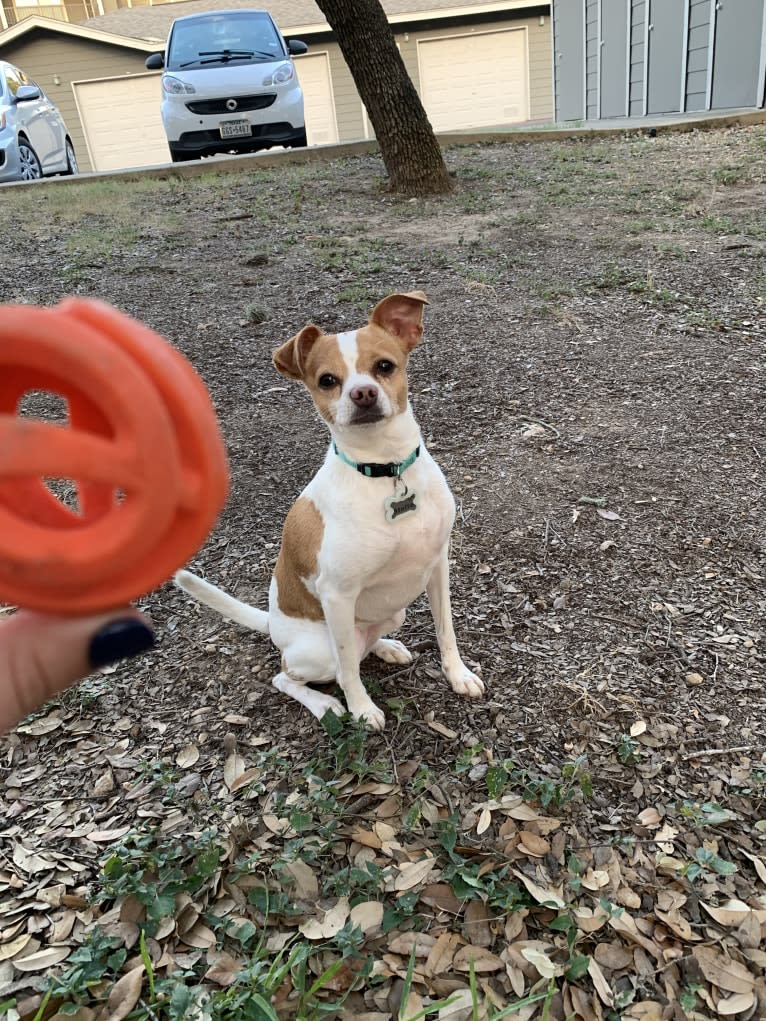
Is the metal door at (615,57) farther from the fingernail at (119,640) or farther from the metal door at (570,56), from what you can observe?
the fingernail at (119,640)

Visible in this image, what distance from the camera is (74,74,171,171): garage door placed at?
25062 millimetres

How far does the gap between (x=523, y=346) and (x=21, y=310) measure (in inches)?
181

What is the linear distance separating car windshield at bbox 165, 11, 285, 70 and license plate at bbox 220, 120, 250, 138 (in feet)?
3.23

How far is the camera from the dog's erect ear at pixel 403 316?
261cm

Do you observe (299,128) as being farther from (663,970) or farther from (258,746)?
(663,970)

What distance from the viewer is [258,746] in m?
2.56

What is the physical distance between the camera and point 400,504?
2.35 meters

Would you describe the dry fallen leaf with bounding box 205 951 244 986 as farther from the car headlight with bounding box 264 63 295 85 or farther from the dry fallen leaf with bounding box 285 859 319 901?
the car headlight with bounding box 264 63 295 85

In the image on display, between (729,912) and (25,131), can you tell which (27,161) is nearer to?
(25,131)

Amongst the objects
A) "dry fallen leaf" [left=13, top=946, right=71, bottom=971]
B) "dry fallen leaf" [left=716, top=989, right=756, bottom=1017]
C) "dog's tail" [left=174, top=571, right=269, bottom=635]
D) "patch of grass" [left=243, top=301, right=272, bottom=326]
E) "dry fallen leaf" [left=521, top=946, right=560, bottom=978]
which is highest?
"patch of grass" [left=243, top=301, right=272, bottom=326]

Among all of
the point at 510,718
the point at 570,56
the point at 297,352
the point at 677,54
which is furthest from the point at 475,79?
the point at 510,718

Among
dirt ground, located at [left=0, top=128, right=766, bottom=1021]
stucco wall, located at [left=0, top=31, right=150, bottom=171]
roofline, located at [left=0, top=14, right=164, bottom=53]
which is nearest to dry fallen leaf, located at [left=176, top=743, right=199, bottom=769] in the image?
Answer: dirt ground, located at [left=0, top=128, right=766, bottom=1021]

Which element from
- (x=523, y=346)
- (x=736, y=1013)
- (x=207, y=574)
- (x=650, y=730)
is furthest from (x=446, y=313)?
(x=736, y=1013)

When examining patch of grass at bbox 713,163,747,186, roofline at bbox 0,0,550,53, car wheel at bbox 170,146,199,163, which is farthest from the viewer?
roofline at bbox 0,0,550,53
